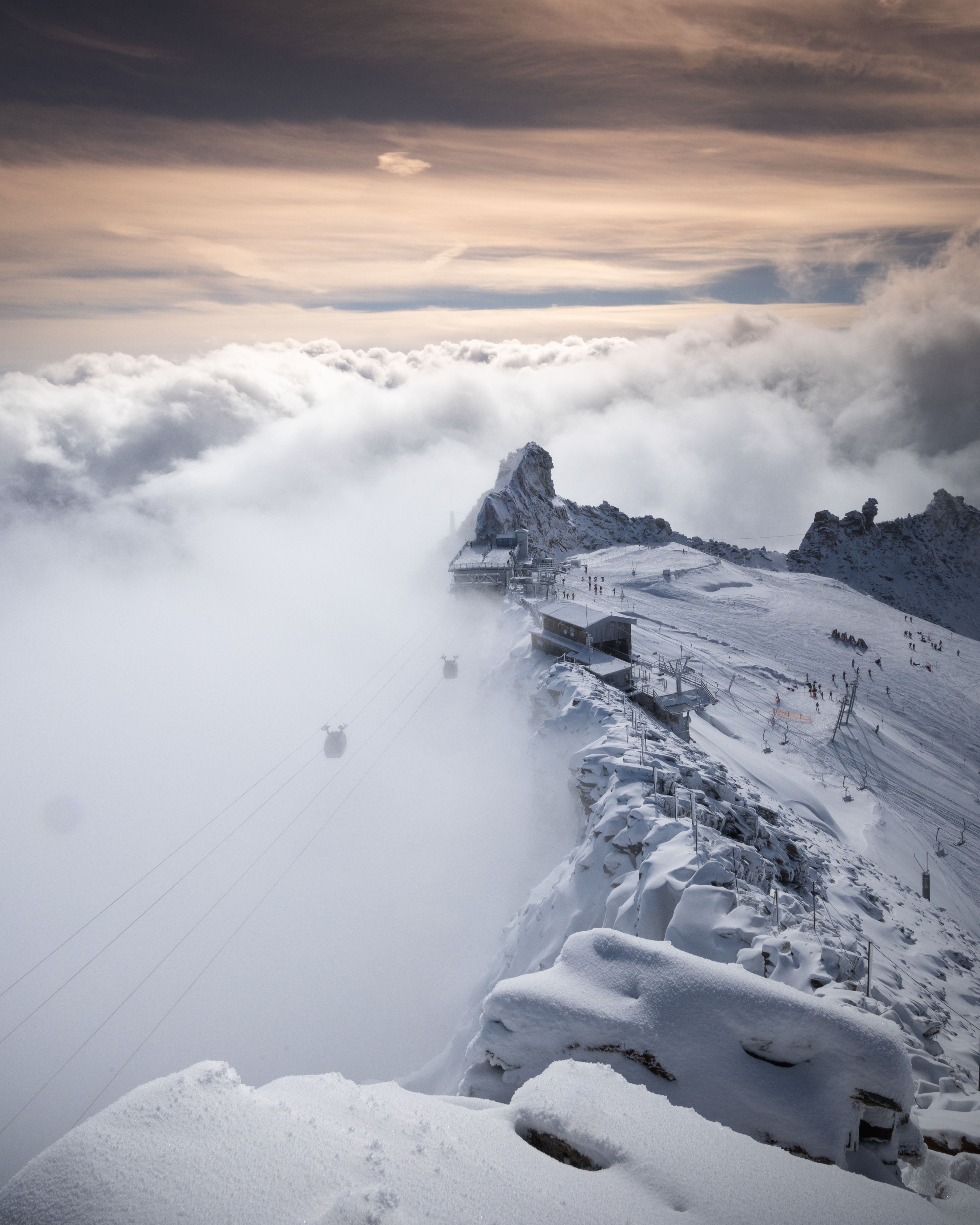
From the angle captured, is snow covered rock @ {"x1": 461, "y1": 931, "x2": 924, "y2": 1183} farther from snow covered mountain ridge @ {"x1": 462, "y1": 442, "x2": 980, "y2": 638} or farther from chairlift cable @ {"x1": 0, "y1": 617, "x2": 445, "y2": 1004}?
snow covered mountain ridge @ {"x1": 462, "y1": 442, "x2": 980, "y2": 638}

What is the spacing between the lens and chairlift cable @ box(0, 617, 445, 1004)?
2658 centimetres

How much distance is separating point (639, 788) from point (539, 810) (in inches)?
295

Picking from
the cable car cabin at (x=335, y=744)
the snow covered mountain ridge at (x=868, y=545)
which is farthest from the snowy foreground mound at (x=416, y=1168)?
the snow covered mountain ridge at (x=868, y=545)

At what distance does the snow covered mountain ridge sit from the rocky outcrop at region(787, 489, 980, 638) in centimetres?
23

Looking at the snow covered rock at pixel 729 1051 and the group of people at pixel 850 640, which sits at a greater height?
the snow covered rock at pixel 729 1051

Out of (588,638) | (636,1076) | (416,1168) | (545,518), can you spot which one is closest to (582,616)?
(588,638)

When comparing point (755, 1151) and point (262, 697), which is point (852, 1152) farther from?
point (262, 697)

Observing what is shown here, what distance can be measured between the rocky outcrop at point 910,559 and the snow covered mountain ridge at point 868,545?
228 millimetres

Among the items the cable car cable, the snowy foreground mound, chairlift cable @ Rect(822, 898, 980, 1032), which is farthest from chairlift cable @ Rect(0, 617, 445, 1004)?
chairlift cable @ Rect(822, 898, 980, 1032)

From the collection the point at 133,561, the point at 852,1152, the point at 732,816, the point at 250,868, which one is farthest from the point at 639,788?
the point at 133,561

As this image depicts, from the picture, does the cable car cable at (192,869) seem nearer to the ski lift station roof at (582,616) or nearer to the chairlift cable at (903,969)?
the ski lift station roof at (582,616)

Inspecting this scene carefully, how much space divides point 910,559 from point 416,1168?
208 meters

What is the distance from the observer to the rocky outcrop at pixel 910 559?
161625 millimetres

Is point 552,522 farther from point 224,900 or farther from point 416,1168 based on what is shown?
point 416,1168
